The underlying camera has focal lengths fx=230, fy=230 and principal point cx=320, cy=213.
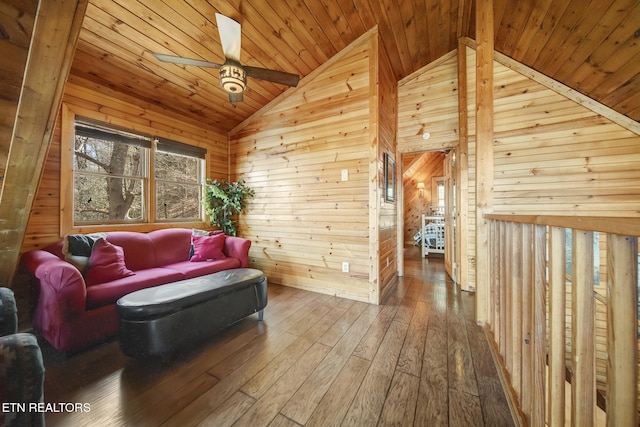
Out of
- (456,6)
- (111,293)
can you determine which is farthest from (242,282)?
(456,6)

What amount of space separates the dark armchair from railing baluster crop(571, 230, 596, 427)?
162 cm

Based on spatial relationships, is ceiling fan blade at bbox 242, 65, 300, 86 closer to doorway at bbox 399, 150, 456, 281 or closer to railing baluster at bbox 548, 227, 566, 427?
railing baluster at bbox 548, 227, 566, 427

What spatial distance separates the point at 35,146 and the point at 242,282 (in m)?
1.54

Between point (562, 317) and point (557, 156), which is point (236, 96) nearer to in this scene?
point (562, 317)

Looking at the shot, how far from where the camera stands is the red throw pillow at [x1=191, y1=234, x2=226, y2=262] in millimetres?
2885

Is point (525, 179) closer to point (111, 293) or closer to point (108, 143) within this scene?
point (111, 293)

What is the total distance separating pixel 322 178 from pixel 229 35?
174 centimetres

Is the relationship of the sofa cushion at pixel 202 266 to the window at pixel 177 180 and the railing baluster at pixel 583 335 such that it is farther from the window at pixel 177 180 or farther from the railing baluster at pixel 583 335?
the railing baluster at pixel 583 335

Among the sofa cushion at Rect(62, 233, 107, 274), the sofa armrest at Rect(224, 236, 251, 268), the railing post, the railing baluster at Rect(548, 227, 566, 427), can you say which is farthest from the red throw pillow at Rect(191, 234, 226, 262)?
the railing post

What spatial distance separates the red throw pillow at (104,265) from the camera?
196cm

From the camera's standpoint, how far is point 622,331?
1.75 ft

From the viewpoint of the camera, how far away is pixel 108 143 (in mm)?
2775

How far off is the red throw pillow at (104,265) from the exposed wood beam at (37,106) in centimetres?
46

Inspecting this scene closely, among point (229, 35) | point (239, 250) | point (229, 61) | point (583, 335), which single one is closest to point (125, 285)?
point (239, 250)
